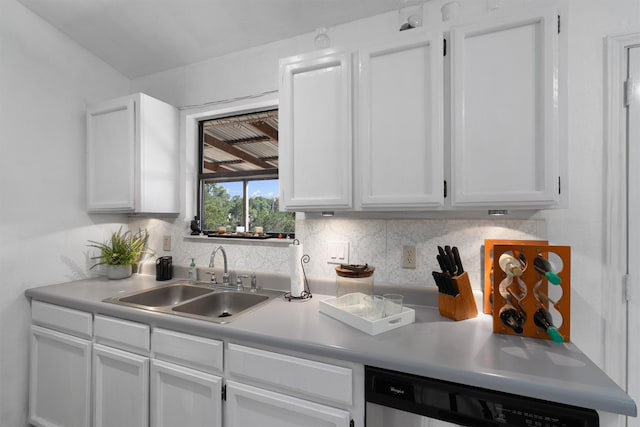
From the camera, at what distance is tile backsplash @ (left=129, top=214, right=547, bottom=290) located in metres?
1.49

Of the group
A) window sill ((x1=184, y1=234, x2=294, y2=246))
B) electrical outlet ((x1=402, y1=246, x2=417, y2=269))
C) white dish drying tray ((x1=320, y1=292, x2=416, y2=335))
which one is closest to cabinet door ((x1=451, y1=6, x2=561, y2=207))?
electrical outlet ((x1=402, y1=246, x2=417, y2=269))

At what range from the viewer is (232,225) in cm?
227

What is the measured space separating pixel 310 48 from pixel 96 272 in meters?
2.31

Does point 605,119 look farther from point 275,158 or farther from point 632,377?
point 275,158

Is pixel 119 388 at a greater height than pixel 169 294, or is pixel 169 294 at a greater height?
pixel 169 294

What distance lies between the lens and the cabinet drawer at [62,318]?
Result: 1638 mm

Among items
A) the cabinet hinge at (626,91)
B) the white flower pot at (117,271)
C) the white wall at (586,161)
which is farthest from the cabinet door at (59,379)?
the cabinet hinge at (626,91)

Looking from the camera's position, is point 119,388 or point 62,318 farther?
point 62,318

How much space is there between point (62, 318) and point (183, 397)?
989 millimetres

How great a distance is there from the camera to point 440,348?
3.52ft

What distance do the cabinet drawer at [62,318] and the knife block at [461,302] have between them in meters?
1.89

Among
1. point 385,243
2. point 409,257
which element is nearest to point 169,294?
point 385,243

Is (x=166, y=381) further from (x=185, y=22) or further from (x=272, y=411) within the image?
(x=185, y=22)

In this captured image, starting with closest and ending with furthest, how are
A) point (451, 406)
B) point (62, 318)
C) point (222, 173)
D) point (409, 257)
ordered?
point (451, 406) < point (409, 257) < point (62, 318) < point (222, 173)
